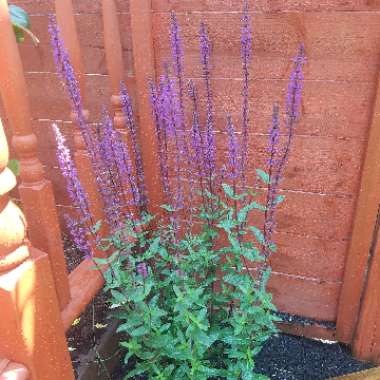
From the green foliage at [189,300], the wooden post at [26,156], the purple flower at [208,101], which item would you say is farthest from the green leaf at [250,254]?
the wooden post at [26,156]

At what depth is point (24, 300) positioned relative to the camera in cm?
120

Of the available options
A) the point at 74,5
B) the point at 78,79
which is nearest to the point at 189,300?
the point at 78,79

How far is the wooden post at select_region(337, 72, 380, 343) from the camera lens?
1.74 metres

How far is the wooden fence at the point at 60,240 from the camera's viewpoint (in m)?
1.19

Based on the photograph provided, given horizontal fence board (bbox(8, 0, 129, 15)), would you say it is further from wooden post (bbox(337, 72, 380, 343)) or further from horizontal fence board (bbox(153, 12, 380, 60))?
wooden post (bbox(337, 72, 380, 343))

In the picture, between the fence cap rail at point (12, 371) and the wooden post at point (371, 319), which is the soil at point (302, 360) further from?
the fence cap rail at point (12, 371)

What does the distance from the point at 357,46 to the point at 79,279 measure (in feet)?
4.92

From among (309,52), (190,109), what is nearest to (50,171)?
(190,109)

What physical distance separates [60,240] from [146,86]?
82 cm

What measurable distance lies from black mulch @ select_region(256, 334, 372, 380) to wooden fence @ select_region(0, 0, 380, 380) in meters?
0.06

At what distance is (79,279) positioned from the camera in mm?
1888

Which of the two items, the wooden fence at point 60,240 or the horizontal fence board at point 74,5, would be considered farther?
the horizontal fence board at point 74,5

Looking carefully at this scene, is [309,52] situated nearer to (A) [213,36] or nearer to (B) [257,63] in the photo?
(B) [257,63]

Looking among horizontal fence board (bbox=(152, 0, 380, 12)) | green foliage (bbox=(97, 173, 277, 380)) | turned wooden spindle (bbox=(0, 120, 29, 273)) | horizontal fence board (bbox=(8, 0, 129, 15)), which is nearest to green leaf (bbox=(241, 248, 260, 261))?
green foliage (bbox=(97, 173, 277, 380))
